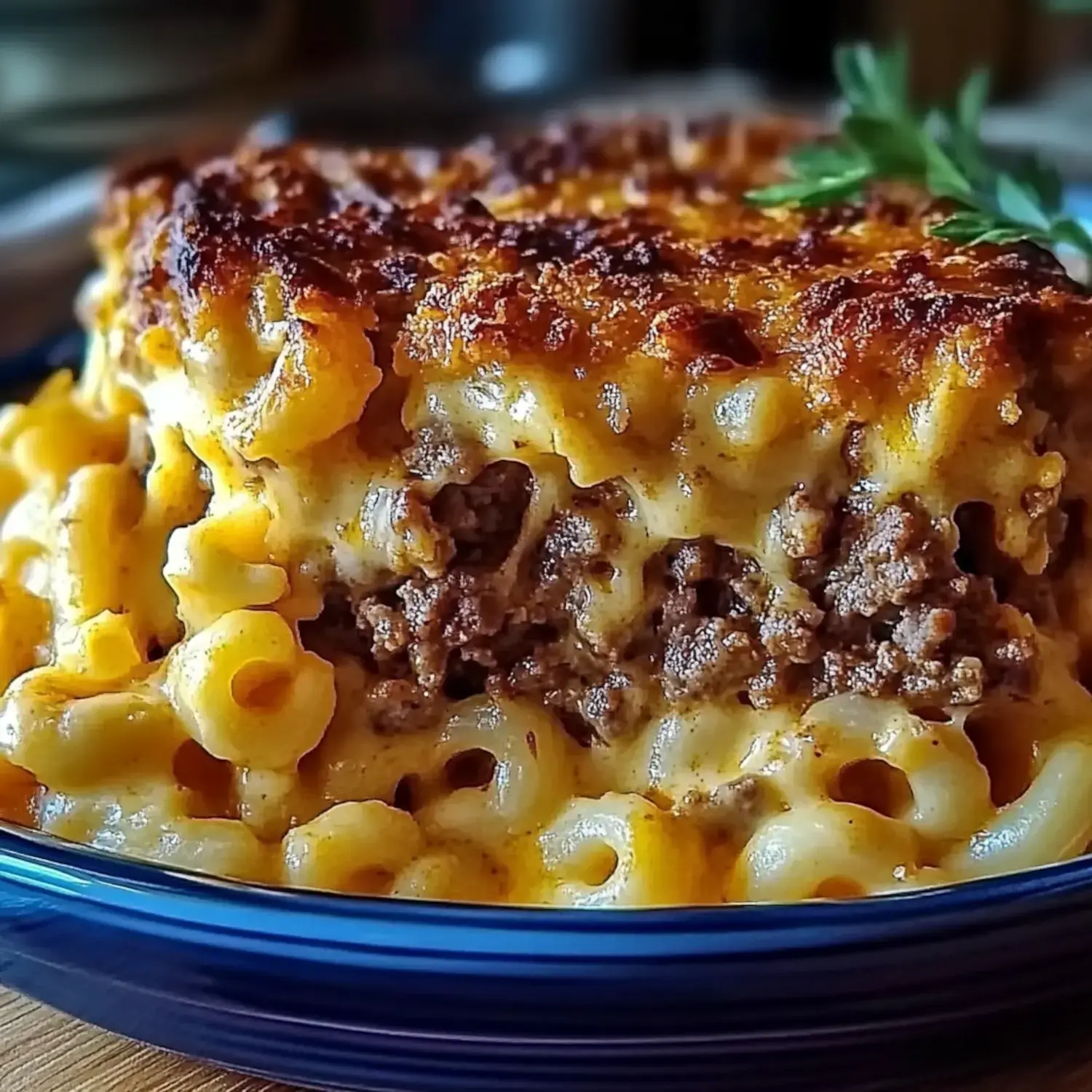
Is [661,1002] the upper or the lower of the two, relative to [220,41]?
upper

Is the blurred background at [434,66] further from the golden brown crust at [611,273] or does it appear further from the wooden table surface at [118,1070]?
the wooden table surface at [118,1070]

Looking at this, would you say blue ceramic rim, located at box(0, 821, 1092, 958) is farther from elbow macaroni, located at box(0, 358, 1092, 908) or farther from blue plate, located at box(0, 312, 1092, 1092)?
elbow macaroni, located at box(0, 358, 1092, 908)

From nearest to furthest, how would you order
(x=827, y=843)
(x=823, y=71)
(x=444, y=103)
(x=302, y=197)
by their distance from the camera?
(x=827, y=843)
(x=302, y=197)
(x=444, y=103)
(x=823, y=71)

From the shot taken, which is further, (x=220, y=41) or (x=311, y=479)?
(x=220, y=41)

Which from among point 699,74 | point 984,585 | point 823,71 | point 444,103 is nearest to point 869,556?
point 984,585

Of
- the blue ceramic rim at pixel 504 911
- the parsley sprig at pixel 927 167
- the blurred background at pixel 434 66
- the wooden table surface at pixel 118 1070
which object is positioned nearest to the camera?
the blue ceramic rim at pixel 504 911

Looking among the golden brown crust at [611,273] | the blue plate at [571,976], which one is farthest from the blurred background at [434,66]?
the blue plate at [571,976]

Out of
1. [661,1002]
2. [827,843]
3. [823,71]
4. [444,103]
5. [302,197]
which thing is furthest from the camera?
[823,71]

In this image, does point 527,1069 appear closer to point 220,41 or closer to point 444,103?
point 444,103
